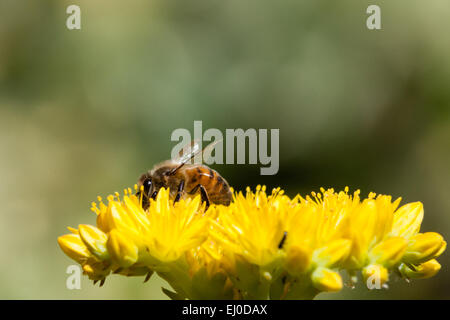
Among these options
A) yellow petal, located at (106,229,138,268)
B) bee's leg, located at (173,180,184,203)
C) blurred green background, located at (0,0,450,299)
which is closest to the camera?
yellow petal, located at (106,229,138,268)

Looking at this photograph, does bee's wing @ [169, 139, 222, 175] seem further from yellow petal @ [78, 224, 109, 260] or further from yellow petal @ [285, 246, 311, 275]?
yellow petal @ [285, 246, 311, 275]

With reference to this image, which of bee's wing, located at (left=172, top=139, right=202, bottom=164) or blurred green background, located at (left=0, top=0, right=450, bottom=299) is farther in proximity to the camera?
blurred green background, located at (left=0, top=0, right=450, bottom=299)

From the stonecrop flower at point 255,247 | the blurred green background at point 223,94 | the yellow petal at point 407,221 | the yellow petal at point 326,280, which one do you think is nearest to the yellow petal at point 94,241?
the stonecrop flower at point 255,247

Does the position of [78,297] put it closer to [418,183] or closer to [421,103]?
[418,183]

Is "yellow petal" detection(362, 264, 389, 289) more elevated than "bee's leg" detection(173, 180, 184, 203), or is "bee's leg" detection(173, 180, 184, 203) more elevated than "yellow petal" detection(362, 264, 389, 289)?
"bee's leg" detection(173, 180, 184, 203)

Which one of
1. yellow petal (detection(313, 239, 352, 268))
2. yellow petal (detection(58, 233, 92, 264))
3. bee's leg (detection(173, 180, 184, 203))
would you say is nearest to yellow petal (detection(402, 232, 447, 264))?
yellow petal (detection(313, 239, 352, 268))

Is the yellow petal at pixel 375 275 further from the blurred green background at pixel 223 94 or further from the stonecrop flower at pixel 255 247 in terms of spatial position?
the blurred green background at pixel 223 94
